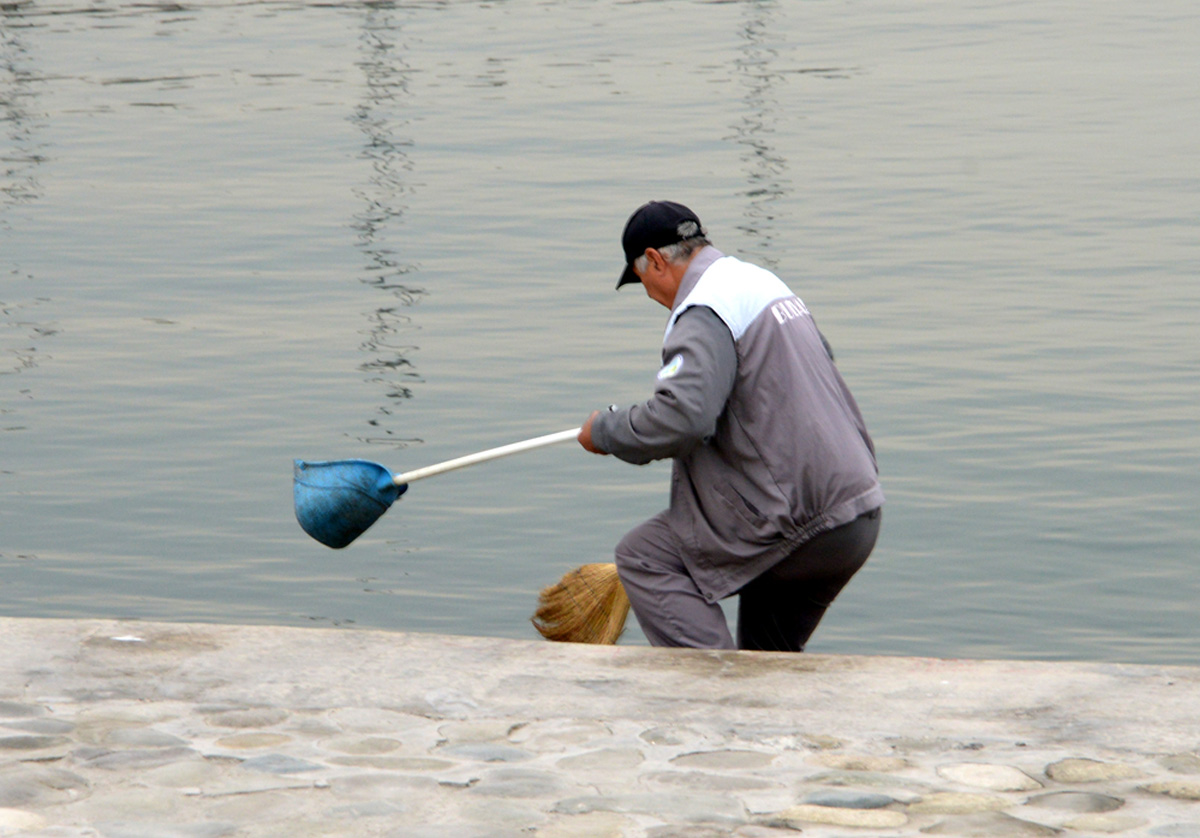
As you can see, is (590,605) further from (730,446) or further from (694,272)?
(694,272)

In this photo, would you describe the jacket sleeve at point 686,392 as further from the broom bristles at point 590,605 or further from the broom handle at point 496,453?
the broom bristles at point 590,605

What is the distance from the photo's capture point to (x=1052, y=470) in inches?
424

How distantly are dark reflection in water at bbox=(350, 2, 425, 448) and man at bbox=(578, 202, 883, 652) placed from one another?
6.55 metres

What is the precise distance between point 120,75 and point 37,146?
618 cm

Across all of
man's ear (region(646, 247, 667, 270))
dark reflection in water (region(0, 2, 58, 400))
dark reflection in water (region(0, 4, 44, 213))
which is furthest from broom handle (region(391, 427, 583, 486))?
dark reflection in water (region(0, 4, 44, 213))

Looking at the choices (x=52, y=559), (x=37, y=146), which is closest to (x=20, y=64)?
(x=37, y=146)

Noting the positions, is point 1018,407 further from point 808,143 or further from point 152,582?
point 808,143

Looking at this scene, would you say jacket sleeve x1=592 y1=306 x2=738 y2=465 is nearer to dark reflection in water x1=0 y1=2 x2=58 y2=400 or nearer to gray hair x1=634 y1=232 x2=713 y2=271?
gray hair x1=634 y1=232 x2=713 y2=271

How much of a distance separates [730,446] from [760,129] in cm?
2031

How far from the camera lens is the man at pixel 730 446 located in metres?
5.20

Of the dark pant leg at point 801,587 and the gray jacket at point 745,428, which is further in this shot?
the dark pant leg at point 801,587

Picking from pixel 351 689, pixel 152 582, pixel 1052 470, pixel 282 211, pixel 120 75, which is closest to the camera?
pixel 351 689

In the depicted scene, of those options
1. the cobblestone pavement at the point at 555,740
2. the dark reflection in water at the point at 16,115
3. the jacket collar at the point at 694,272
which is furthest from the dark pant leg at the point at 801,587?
the dark reflection in water at the point at 16,115

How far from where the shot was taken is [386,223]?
19.2 m
